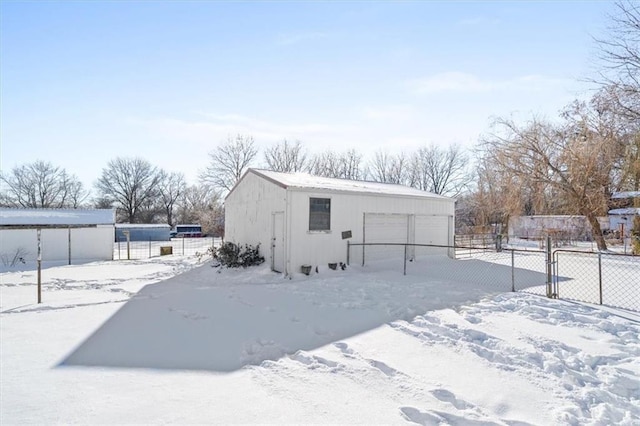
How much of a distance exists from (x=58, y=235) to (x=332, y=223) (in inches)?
577

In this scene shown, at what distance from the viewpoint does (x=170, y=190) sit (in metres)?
58.3

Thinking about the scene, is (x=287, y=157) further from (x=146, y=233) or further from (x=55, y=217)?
(x=55, y=217)

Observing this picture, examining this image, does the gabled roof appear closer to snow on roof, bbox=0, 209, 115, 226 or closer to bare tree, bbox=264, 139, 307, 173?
snow on roof, bbox=0, 209, 115, 226

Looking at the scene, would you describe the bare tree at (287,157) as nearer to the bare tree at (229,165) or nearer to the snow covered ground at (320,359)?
the bare tree at (229,165)

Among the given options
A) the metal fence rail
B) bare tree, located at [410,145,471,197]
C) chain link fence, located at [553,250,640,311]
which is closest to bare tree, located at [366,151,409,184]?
bare tree, located at [410,145,471,197]

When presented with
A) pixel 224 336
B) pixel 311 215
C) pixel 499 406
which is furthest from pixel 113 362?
pixel 311 215

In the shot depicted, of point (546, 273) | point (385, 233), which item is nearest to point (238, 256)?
point (385, 233)

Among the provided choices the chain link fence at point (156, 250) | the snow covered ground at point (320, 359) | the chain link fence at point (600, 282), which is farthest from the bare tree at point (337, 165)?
the snow covered ground at point (320, 359)

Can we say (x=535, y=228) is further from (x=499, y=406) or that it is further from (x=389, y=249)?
(x=499, y=406)

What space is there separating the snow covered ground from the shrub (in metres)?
4.08

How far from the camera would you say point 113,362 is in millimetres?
4367

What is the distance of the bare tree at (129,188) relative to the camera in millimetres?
54875

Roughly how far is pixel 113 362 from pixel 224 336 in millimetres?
1459

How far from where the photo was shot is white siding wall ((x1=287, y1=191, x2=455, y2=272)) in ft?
37.4
